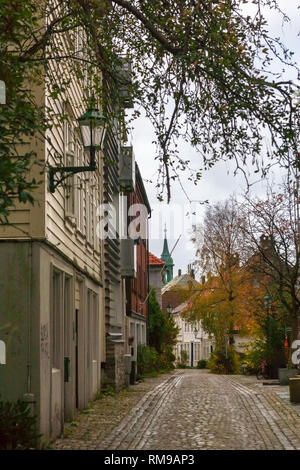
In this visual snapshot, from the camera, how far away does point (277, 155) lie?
10273 mm

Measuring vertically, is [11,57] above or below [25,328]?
above

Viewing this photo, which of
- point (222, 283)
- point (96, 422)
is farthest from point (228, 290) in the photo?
point (96, 422)

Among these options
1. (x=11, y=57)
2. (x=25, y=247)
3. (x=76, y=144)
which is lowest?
(x=25, y=247)

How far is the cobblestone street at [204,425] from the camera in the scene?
1192 cm

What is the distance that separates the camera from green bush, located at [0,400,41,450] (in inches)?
402

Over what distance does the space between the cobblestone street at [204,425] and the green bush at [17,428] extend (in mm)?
1159

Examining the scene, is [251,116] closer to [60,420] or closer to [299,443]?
[299,443]

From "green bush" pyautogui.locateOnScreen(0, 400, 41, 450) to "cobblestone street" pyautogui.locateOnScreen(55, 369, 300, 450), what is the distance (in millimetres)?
1159

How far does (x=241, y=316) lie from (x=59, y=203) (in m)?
36.0

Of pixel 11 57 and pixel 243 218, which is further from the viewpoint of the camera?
pixel 243 218

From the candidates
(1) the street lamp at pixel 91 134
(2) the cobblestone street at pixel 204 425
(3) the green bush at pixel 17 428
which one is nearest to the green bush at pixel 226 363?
(2) the cobblestone street at pixel 204 425

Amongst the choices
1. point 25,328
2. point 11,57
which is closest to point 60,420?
point 25,328

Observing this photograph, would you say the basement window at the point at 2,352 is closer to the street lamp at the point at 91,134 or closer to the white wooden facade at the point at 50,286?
the white wooden facade at the point at 50,286

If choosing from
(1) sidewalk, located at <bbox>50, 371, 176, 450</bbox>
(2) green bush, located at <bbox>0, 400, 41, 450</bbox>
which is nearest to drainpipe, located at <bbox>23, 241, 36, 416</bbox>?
(2) green bush, located at <bbox>0, 400, 41, 450</bbox>
